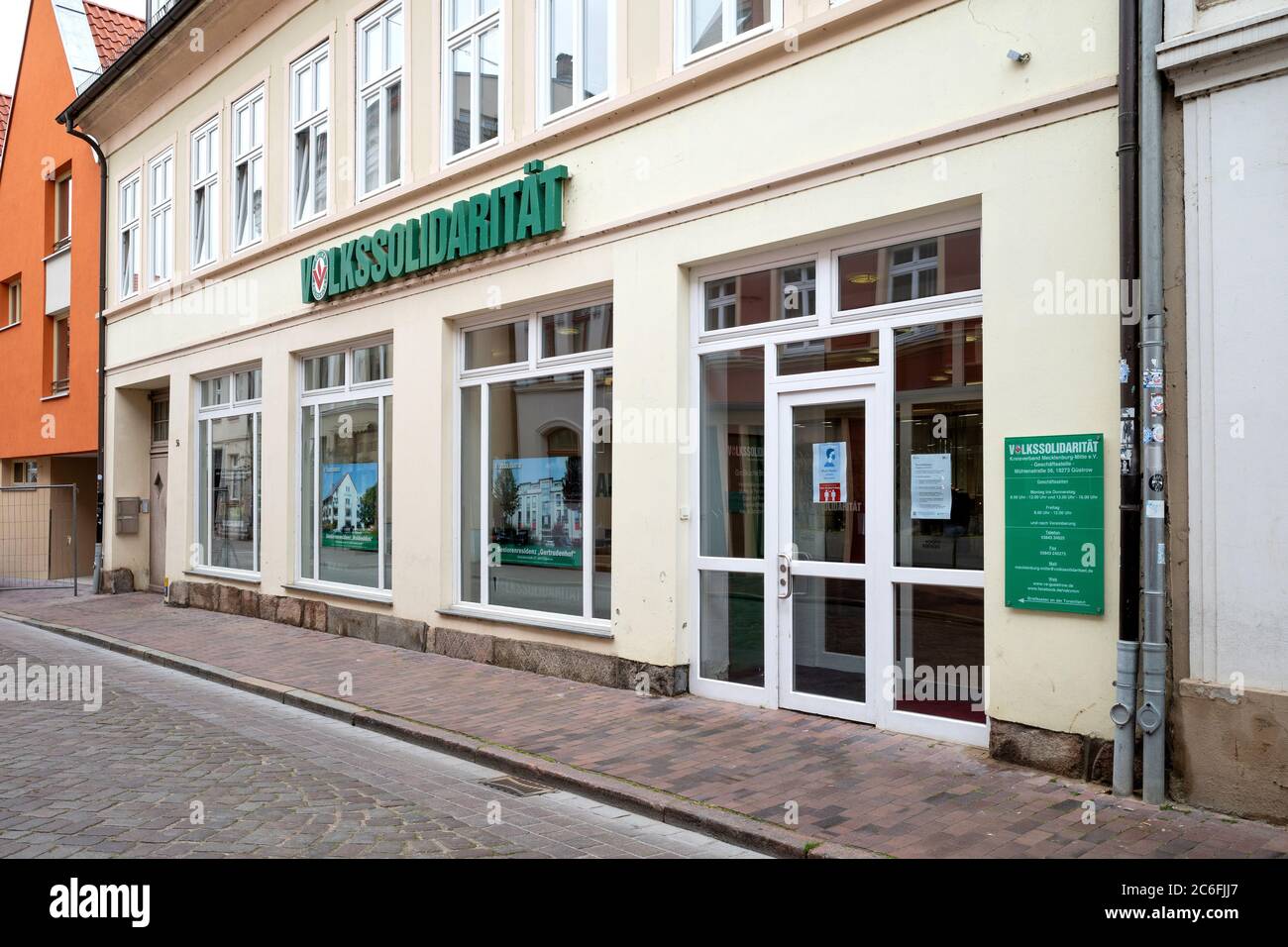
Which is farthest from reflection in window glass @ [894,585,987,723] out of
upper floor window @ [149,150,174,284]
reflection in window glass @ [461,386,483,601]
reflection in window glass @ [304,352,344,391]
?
upper floor window @ [149,150,174,284]

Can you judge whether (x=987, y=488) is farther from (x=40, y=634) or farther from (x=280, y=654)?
→ (x=40, y=634)

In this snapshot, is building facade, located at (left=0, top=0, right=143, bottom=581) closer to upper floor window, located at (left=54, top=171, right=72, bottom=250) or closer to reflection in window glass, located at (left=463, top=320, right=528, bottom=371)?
upper floor window, located at (left=54, top=171, right=72, bottom=250)

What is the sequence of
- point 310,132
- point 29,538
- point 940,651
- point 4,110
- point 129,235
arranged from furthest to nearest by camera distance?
1. point 4,110
2. point 29,538
3. point 129,235
4. point 310,132
5. point 940,651

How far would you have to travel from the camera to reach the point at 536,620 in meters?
9.69

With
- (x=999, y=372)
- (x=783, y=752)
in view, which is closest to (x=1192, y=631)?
(x=999, y=372)

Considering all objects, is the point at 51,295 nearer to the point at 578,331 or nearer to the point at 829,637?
the point at 578,331

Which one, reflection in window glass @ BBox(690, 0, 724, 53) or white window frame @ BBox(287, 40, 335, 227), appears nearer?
reflection in window glass @ BBox(690, 0, 724, 53)

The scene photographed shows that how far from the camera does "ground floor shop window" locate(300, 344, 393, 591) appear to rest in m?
12.2

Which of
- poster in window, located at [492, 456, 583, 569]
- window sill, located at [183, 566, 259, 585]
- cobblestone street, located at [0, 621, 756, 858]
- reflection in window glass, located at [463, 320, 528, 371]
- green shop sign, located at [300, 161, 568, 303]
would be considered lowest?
cobblestone street, located at [0, 621, 756, 858]

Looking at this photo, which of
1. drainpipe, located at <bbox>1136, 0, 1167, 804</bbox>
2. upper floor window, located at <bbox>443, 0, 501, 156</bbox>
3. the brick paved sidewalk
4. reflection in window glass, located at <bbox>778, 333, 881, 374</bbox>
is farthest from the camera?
upper floor window, located at <bbox>443, 0, 501, 156</bbox>

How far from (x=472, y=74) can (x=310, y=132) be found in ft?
12.2

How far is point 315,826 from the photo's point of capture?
17.7ft

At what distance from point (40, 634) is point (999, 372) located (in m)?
12.9

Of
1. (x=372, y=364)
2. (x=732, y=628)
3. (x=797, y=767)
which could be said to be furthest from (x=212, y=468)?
(x=797, y=767)
